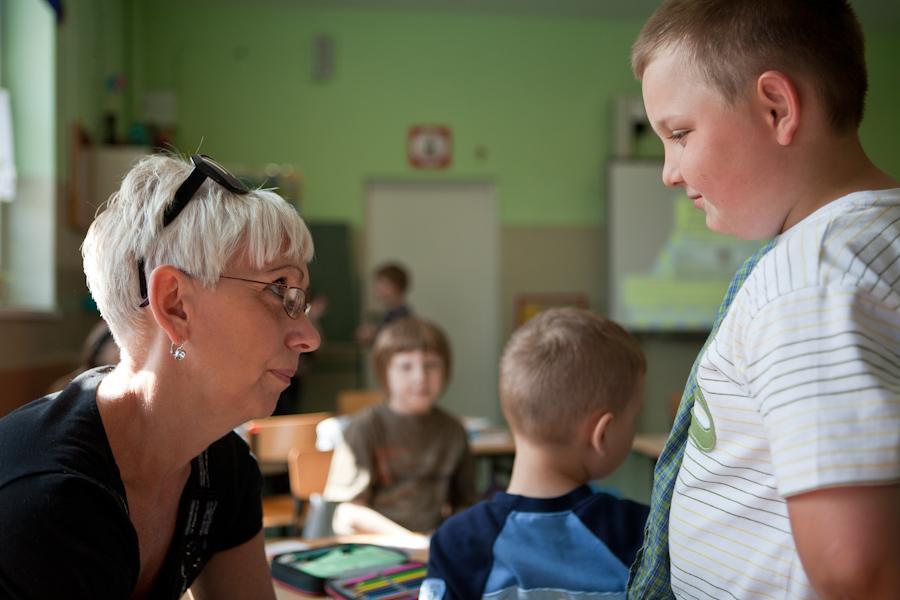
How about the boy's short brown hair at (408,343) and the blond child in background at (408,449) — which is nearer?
the blond child in background at (408,449)

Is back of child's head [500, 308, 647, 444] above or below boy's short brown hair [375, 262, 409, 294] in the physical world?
above

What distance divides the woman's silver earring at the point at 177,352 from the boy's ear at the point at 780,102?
78 centimetres

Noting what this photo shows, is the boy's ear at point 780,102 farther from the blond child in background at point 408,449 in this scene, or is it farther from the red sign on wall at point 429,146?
the red sign on wall at point 429,146

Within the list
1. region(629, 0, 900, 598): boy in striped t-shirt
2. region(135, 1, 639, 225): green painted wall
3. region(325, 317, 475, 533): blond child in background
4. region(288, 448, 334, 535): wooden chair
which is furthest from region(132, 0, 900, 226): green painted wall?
region(629, 0, 900, 598): boy in striped t-shirt

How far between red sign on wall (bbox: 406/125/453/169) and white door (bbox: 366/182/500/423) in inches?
7.2

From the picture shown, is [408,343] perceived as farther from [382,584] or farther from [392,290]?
[392,290]

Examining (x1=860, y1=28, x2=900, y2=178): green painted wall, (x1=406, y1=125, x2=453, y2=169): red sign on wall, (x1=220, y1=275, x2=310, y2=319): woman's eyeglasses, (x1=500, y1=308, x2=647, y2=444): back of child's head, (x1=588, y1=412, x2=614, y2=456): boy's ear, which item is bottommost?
(x1=588, y1=412, x2=614, y2=456): boy's ear

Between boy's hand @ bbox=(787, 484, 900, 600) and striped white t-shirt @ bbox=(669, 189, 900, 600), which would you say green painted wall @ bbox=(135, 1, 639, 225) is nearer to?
striped white t-shirt @ bbox=(669, 189, 900, 600)

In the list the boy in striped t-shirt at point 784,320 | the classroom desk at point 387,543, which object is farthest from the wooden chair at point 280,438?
the boy in striped t-shirt at point 784,320

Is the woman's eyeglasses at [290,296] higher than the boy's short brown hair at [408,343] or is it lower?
higher

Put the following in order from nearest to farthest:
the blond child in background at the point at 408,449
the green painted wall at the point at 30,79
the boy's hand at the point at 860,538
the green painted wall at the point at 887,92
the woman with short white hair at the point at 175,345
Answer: the boy's hand at the point at 860,538 < the woman with short white hair at the point at 175,345 < the blond child in background at the point at 408,449 < the green painted wall at the point at 30,79 < the green painted wall at the point at 887,92

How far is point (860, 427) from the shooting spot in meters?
0.68

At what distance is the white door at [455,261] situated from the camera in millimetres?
7418

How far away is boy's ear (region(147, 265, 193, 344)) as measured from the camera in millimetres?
1131
